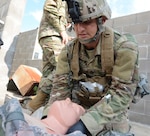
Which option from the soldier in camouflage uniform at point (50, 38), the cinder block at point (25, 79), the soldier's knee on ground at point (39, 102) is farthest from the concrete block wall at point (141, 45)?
the cinder block at point (25, 79)

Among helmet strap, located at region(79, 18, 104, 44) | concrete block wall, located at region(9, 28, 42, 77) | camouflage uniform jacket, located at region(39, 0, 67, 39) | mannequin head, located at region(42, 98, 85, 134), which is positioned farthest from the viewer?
concrete block wall, located at region(9, 28, 42, 77)

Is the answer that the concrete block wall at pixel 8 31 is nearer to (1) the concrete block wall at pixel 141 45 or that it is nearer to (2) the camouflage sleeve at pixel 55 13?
(2) the camouflage sleeve at pixel 55 13

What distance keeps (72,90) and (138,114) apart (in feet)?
5.64

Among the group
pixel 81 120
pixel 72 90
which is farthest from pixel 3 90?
pixel 81 120

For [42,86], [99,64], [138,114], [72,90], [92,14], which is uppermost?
[92,14]

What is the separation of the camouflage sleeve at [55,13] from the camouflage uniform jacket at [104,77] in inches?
29.6

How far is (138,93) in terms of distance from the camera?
125 cm

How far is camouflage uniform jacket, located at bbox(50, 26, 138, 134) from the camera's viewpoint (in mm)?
969

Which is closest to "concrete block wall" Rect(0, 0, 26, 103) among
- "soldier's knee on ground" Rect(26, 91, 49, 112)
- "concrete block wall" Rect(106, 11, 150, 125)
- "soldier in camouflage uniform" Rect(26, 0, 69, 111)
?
"soldier in camouflage uniform" Rect(26, 0, 69, 111)

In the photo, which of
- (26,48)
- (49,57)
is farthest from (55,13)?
(26,48)

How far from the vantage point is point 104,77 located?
46.4 inches

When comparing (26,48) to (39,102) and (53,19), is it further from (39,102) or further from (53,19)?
(39,102)

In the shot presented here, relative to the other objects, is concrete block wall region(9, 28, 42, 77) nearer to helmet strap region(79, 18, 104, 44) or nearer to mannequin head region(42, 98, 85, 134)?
helmet strap region(79, 18, 104, 44)

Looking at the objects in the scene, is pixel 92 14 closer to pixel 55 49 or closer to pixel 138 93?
pixel 138 93
